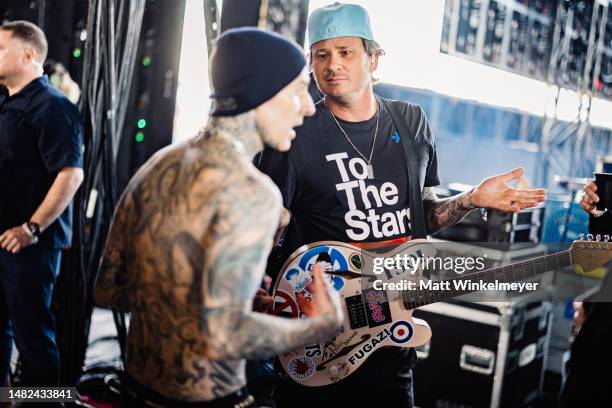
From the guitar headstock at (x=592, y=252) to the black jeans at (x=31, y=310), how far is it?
275cm

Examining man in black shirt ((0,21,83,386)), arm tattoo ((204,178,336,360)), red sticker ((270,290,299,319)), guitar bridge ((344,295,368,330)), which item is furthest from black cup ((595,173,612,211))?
man in black shirt ((0,21,83,386))

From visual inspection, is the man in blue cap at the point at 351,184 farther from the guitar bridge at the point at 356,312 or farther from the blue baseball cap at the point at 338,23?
the guitar bridge at the point at 356,312

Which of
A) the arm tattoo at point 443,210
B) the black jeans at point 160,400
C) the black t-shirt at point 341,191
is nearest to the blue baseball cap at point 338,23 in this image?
the black t-shirt at point 341,191

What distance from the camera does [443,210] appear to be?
2.79m

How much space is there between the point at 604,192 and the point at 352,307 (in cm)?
→ 115

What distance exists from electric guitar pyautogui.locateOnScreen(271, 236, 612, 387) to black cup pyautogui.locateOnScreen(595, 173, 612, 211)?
0.54 ft

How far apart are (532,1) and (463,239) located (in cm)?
668

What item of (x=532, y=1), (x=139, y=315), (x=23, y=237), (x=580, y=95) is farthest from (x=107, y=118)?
(x=532, y=1)

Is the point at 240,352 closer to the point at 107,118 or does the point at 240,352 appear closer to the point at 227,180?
the point at 227,180

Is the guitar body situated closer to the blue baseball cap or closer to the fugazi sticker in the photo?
the fugazi sticker

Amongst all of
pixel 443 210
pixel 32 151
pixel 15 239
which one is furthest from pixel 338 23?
pixel 15 239

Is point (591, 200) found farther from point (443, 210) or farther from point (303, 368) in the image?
point (303, 368)

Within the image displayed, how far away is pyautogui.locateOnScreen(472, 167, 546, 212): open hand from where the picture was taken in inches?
100

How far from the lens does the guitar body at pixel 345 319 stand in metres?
Result: 2.50
